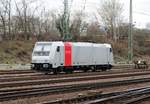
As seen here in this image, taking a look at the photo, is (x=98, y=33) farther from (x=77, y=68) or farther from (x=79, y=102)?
(x=79, y=102)

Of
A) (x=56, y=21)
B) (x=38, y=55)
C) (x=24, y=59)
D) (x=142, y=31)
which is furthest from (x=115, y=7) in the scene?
(x=38, y=55)

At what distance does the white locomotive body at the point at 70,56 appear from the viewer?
33.0 meters

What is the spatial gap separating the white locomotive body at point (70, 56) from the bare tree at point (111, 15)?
4480 centimetres

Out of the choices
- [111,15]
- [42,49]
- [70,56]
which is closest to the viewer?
[42,49]

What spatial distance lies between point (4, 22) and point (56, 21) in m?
12.6

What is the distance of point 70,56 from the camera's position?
1387 inches

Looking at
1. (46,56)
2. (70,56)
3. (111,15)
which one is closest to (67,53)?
(70,56)

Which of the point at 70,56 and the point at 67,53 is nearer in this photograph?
the point at 67,53

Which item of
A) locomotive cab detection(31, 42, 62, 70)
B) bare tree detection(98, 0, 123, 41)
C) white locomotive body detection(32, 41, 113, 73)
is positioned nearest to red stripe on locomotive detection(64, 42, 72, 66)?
white locomotive body detection(32, 41, 113, 73)

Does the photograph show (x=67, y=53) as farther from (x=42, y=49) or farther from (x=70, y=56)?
(x=42, y=49)

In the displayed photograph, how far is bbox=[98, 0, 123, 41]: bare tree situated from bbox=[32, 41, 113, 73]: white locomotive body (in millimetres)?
44802

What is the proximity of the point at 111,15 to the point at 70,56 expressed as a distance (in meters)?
55.6

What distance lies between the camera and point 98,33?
7762 cm

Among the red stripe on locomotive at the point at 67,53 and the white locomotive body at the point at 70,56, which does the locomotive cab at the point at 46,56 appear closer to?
the white locomotive body at the point at 70,56
